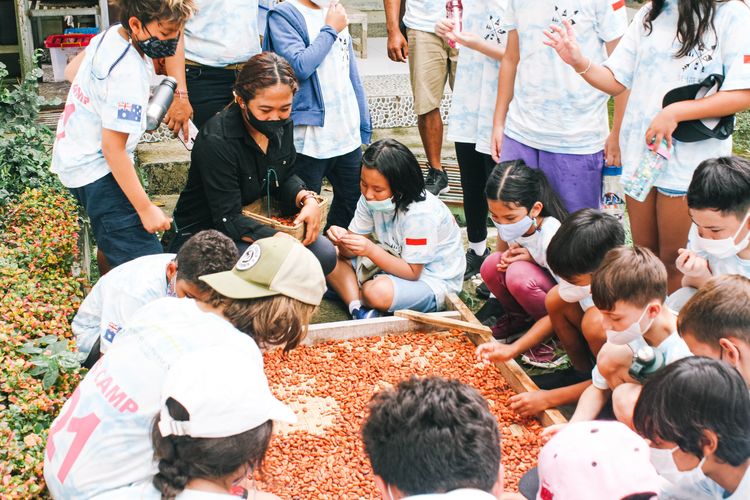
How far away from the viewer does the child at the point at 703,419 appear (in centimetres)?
191

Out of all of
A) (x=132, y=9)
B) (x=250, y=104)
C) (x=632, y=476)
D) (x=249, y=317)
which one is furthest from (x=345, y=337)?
(x=632, y=476)

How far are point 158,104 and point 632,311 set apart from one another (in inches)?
82.9

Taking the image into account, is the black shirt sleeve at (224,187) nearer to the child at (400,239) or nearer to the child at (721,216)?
the child at (400,239)

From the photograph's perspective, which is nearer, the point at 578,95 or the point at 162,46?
the point at 162,46

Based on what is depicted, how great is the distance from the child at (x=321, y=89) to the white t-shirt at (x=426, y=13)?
0.71m

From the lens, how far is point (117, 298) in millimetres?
2840

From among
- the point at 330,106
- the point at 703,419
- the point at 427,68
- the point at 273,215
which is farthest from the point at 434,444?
the point at 427,68

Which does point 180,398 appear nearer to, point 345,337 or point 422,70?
point 345,337

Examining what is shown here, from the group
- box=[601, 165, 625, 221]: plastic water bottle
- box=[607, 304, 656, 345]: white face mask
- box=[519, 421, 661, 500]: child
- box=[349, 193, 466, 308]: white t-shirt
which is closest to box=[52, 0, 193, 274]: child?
box=[349, 193, 466, 308]: white t-shirt

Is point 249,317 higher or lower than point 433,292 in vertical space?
higher

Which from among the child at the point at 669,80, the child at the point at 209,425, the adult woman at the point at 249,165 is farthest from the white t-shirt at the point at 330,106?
the child at the point at 209,425

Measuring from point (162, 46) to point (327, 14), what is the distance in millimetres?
1237

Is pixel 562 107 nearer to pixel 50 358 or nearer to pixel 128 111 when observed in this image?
pixel 128 111

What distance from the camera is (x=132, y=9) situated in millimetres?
3086
